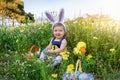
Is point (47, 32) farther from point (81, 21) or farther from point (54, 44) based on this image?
point (54, 44)

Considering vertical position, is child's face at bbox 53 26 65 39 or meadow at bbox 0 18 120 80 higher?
child's face at bbox 53 26 65 39

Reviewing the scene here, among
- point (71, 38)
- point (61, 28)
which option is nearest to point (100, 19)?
point (71, 38)

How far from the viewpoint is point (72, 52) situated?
640 cm

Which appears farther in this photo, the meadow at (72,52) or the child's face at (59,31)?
the child's face at (59,31)

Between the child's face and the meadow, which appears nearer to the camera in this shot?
the meadow

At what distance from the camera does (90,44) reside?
641 centimetres

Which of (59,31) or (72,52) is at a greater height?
(59,31)

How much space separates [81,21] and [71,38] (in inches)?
31.3

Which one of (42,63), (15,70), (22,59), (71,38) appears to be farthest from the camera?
(71,38)

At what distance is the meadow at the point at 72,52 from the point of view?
4.96 metres

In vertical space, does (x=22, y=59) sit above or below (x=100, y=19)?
below

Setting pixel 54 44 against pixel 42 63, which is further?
pixel 54 44

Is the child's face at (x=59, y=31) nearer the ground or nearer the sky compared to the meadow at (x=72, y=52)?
nearer the sky

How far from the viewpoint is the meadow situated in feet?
16.3
